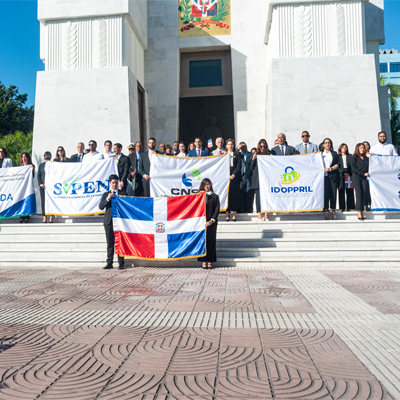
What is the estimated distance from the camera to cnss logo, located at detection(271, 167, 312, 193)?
34.9 feet

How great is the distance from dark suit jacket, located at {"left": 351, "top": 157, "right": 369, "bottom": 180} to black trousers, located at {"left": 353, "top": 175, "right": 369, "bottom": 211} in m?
0.08

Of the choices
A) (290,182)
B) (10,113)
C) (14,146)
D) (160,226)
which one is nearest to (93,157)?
(160,226)

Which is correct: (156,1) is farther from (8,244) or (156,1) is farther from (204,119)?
(8,244)

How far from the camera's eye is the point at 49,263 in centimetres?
924

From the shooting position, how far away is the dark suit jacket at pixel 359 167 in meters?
10.4

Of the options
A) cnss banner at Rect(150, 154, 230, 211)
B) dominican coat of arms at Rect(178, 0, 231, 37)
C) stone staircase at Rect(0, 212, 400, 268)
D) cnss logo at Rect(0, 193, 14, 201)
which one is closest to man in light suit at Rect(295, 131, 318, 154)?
stone staircase at Rect(0, 212, 400, 268)

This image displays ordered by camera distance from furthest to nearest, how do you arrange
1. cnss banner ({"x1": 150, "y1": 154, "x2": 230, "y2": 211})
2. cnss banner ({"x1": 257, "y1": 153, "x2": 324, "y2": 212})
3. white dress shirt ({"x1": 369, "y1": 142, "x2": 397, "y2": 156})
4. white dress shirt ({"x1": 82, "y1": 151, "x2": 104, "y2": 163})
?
white dress shirt ({"x1": 82, "y1": 151, "x2": 104, "y2": 163}) → white dress shirt ({"x1": 369, "y1": 142, "x2": 397, "y2": 156}) → cnss banner ({"x1": 150, "y1": 154, "x2": 230, "y2": 211}) → cnss banner ({"x1": 257, "y1": 153, "x2": 324, "y2": 212})

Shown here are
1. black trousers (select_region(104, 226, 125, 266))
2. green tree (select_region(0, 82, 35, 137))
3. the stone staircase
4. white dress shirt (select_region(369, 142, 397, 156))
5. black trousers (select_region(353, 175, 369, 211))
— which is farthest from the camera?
green tree (select_region(0, 82, 35, 137))

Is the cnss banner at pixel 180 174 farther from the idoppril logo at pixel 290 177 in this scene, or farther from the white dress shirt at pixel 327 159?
the white dress shirt at pixel 327 159

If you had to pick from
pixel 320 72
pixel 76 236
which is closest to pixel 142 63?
pixel 320 72

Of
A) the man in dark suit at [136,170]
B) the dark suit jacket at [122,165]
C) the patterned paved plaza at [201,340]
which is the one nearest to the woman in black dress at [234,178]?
the man in dark suit at [136,170]

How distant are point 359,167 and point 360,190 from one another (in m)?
0.60

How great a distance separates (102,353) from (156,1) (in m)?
19.5

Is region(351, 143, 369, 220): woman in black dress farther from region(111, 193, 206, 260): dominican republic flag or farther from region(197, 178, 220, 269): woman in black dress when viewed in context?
region(111, 193, 206, 260): dominican republic flag
